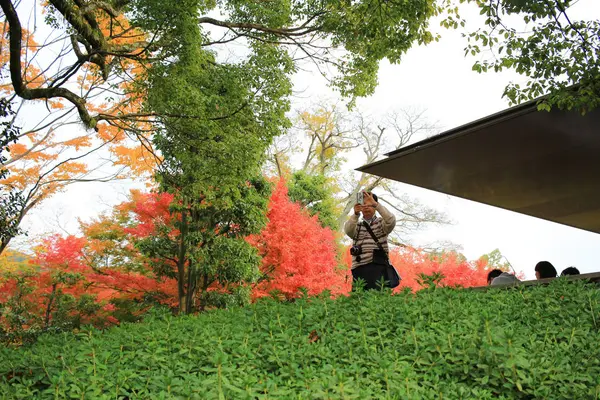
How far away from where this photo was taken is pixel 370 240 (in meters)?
5.84

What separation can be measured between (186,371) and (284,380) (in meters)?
0.50

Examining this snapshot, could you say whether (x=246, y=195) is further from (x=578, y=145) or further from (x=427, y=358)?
(x=427, y=358)

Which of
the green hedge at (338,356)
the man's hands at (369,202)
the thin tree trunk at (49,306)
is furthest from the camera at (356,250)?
the thin tree trunk at (49,306)

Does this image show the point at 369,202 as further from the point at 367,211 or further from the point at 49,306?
the point at 49,306

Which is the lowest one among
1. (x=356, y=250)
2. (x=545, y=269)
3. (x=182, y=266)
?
(x=545, y=269)

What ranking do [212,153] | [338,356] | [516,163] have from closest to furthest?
[338,356]
[516,163]
[212,153]

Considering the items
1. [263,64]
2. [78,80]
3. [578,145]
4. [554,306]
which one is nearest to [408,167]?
[578,145]

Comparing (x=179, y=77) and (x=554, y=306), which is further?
(x=179, y=77)

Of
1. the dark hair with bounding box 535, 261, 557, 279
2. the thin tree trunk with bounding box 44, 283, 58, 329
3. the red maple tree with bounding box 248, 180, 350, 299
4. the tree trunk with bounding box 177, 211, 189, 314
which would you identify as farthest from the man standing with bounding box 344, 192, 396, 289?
the thin tree trunk with bounding box 44, 283, 58, 329

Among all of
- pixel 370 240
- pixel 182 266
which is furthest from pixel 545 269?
pixel 182 266

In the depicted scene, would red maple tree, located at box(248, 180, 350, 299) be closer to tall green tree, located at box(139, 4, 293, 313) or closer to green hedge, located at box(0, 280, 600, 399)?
tall green tree, located at box(139, 4, 293, 313)

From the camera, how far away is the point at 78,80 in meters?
12.4

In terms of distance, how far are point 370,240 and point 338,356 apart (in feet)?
9.13

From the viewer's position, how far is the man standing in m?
5.81
